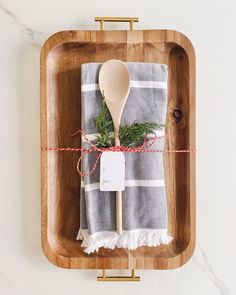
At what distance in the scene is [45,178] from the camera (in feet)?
2.45

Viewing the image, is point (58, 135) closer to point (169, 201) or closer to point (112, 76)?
point (112, 76)

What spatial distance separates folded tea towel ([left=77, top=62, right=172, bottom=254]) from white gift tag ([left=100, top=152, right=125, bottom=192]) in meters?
0.02

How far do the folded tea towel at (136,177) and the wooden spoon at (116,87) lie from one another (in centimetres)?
1

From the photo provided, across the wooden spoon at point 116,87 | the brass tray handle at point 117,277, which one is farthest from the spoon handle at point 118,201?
the brass tray handle at point 117,277

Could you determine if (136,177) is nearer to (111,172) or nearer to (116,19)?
(111,172)

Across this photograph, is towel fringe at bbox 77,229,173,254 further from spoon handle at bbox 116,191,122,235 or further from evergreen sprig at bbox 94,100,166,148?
evergreen sprig at bbox 94,100,166,148

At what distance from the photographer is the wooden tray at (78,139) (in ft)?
2.45

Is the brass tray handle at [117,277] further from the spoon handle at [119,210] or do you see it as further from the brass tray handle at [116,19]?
the spoon handle at [119,210]

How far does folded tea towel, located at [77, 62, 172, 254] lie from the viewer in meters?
0.73

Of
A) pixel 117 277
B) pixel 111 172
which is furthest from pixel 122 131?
pixel 117 277
